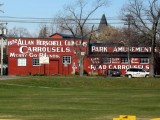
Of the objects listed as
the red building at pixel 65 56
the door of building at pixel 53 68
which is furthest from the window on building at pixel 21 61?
the door of building at pixel 53 68

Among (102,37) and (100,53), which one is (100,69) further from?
(102,37)

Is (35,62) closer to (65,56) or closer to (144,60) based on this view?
(65,56)

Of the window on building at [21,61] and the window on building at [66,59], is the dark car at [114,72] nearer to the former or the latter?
the window on building at [66,59]

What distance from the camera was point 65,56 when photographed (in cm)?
8812

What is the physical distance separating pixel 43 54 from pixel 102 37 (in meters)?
45.6

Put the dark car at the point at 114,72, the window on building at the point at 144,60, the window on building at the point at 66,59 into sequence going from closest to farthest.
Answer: the dark car at the point at 114,72 → the window on building at the point at 66,59 → the window on building at the point at 144,60

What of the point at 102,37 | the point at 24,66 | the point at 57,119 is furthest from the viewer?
the point at 102,37

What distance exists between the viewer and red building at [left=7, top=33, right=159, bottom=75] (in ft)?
283

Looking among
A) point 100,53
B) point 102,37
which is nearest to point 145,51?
point 100,53

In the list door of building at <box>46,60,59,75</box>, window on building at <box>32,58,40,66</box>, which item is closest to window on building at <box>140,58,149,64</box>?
door of building at <box>46,60,59,75</box>

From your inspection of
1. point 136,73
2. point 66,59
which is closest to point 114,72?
point 136,73

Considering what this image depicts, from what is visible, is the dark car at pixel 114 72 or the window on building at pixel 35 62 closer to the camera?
the dark car at pixel 114 72

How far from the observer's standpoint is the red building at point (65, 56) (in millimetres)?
86188

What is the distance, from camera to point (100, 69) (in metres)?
87.9
